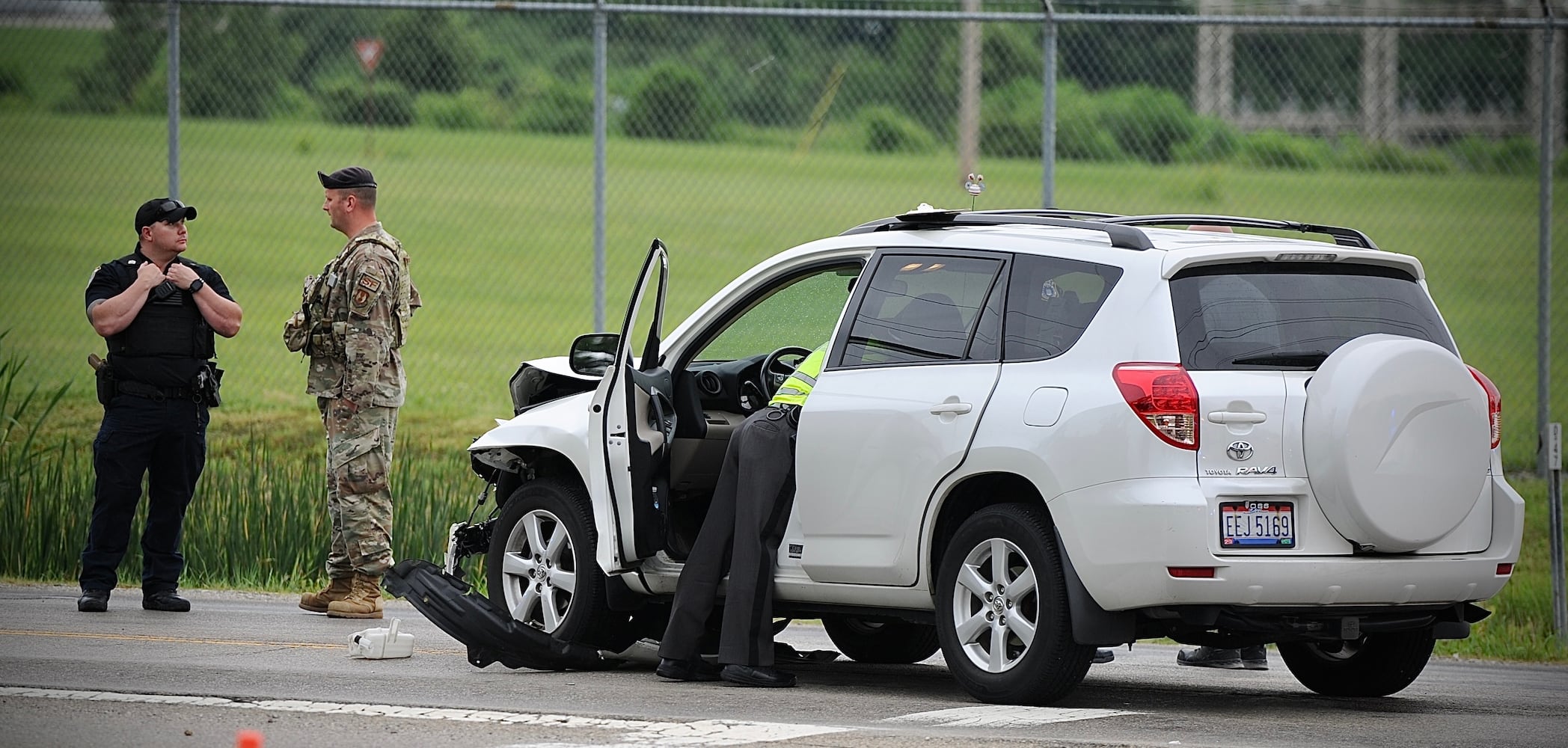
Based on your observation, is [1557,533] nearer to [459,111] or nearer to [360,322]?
[360,322]

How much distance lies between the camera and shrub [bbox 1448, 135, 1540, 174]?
24.8 meters

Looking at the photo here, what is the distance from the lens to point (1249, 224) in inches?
325

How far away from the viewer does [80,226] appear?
25.9 m

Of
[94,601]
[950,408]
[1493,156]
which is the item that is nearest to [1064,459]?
[950,408]

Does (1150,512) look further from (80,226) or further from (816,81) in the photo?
(80,226)

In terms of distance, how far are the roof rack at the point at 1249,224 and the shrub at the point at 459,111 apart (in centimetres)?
1157

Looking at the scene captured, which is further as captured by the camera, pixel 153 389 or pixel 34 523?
pixel 34 523

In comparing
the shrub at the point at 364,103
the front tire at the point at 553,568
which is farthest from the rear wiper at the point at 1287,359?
the shrub at the point at 364,103

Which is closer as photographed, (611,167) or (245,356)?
(245,356)

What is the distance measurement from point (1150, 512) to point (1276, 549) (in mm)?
474

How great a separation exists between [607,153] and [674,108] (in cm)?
254

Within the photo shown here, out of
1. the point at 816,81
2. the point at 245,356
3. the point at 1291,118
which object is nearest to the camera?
the point at 245,356

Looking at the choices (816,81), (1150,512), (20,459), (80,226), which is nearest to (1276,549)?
(1150,512)

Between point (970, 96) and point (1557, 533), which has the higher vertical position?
Answer: point (970, 96)
